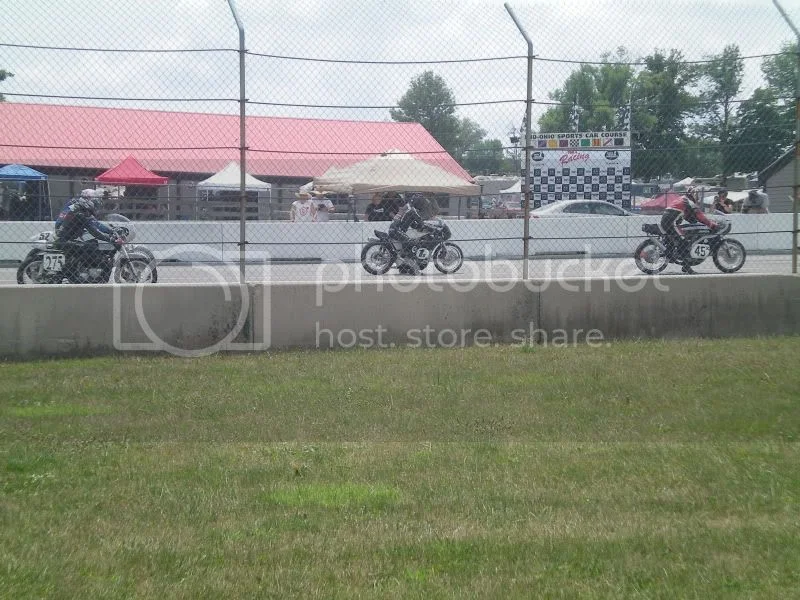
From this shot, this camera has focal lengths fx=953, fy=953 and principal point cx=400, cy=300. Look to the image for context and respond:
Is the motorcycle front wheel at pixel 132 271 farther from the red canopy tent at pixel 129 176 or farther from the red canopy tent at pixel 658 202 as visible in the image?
the red canopy tent at pixel 658 202

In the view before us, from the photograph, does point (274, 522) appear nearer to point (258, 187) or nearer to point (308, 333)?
point (308, 333)

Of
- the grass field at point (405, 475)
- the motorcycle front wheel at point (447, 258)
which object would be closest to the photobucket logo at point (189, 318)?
the grass field at point (405, 475)

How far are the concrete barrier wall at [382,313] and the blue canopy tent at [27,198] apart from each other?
85.3 inches

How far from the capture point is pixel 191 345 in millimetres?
9453

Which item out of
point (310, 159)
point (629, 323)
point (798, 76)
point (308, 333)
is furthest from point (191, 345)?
point (798, 76)

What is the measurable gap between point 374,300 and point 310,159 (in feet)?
8.35

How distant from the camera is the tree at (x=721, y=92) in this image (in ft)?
34.6

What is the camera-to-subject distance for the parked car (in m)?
18.9

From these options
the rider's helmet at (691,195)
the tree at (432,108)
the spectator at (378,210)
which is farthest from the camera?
the rider's helmet at (691,195)

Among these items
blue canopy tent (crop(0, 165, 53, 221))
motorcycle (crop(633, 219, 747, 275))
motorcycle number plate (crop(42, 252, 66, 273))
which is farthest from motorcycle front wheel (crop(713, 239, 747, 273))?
blue canopy tent (crop(0, 165, 53, 221))

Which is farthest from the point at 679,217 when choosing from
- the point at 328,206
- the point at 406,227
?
the point at 328,206

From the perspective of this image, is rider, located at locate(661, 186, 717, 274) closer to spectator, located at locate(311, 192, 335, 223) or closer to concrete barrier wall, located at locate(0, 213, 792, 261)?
concrete barrier wall, located at locate(0, 213, 792, 261)

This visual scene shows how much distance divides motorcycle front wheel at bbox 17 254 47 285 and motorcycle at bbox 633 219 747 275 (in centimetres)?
918

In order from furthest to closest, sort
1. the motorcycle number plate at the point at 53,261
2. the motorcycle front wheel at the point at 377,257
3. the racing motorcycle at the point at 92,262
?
the motorcycle front wheel at the point at 377,257 < the racing motorcycle at the point at 92,262 < the motorcycle number plate at the point at 53,261
